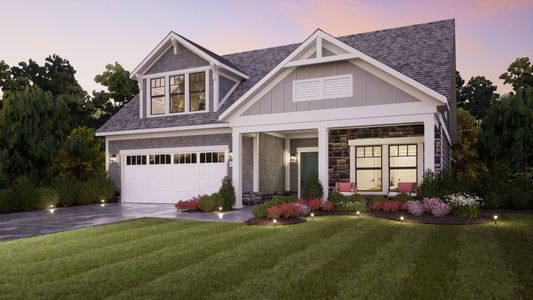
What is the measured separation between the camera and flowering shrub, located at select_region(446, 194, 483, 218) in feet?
36.5

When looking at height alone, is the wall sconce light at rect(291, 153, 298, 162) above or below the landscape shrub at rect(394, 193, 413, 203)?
above

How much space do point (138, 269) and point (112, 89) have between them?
33.4 meters

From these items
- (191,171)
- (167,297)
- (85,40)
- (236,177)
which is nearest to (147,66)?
(191,171)

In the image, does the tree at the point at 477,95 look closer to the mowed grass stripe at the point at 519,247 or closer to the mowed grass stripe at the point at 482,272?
the mowed grass stripe at the point at 519,247

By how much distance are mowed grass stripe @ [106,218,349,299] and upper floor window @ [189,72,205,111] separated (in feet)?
32.9

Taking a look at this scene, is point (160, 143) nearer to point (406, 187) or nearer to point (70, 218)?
point (70, 218)

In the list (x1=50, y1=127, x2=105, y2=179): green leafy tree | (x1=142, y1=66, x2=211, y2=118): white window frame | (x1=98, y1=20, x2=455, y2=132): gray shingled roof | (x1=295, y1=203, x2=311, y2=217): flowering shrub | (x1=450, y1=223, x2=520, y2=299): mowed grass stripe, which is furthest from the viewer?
(x1=50, y1=127, x2=105, y2=179): green leafy tree

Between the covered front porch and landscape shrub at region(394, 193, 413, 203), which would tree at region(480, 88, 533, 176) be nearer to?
the covered front porch

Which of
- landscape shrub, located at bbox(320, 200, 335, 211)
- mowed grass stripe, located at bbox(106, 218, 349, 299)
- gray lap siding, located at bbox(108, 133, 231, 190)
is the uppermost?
gray lap siding, located at bbox(108, 133, 231, 190)

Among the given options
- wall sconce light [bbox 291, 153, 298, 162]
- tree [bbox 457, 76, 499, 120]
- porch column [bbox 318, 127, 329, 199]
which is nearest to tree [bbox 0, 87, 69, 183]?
wall sconce light [bbox 291, 153, 298, 162]

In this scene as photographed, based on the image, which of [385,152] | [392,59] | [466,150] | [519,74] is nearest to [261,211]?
[385,152]

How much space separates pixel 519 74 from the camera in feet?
88.8

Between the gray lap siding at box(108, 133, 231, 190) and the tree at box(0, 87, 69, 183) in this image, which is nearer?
the tree at box(0, 87, 69, 183)

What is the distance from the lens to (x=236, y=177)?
15727 mm
